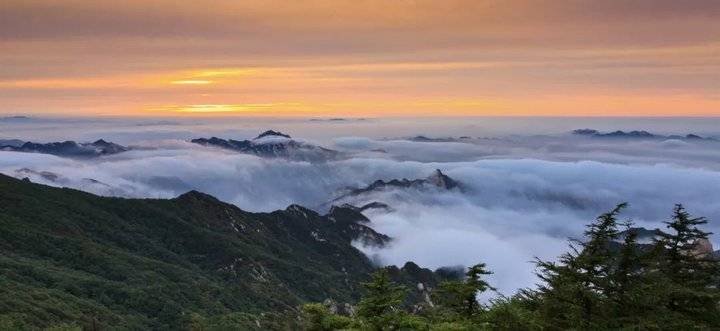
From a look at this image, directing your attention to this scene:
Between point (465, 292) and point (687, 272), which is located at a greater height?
point (687, 272)

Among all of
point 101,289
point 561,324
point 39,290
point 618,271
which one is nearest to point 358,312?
point 561,324

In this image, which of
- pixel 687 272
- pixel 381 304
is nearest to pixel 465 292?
pixel 381 304

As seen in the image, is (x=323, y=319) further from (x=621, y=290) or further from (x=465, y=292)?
(x=621, y=290)

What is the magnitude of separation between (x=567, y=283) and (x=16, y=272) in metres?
192

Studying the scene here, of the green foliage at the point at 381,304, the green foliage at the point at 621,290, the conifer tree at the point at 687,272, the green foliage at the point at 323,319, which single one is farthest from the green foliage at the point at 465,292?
the conifer tree at the point at 687,272

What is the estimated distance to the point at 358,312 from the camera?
36375 millimetres

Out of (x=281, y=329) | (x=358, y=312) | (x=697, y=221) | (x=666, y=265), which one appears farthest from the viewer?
Result: (x=281, y=329)

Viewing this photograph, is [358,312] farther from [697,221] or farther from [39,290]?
[39,290]

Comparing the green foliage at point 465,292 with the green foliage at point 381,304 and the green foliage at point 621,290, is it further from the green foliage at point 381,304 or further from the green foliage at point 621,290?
the green foliage at point 381,304

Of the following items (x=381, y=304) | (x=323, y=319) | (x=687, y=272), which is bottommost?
(x=323, y=319)

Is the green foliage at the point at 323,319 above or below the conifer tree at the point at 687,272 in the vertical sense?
below

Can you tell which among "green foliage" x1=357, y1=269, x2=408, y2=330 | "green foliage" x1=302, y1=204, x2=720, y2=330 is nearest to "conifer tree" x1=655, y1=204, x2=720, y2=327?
"green foliage" x1=302, y1=204, x2=720, y2=330

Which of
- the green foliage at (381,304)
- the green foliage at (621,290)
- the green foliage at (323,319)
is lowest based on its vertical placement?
the green foliage at (323,319)

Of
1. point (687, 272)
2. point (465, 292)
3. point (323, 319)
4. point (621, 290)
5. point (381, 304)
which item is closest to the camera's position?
point (621, 290)
